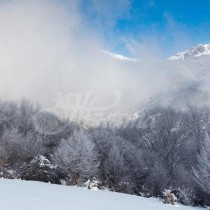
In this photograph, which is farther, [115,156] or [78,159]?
[115,156]

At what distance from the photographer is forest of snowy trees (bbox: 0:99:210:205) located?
102ft

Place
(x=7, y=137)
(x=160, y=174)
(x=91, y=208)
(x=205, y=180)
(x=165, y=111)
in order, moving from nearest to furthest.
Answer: (x=91, y=208) → (x=205, y=180) → (x=160, y=174) → (x=7, y=137) → (x=165, y=111)

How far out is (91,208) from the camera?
13516 mm

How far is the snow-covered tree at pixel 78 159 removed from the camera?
99.0 feet

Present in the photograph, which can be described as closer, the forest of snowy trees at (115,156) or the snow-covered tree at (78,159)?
the snow-covered tree at (78,159)

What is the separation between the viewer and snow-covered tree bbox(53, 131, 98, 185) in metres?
30.2

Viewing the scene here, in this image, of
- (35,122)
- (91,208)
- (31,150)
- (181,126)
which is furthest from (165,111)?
(91,208)

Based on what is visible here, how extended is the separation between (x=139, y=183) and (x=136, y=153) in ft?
10.6

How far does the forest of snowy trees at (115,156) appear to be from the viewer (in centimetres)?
3108

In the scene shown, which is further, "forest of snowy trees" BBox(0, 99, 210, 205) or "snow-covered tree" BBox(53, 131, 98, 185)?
"forest of snowy trees" BBox(0, 99, 210, 205)

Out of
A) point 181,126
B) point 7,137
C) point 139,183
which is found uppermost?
point 181,126

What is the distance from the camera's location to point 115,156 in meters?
34.7

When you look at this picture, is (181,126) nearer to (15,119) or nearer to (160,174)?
(160,174)

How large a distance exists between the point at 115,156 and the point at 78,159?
206 inches
